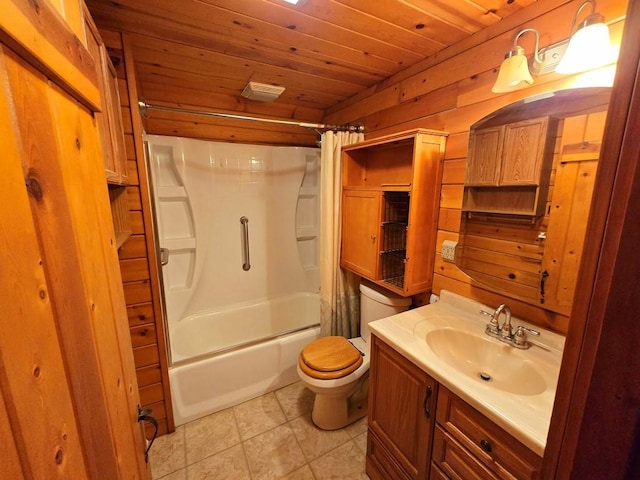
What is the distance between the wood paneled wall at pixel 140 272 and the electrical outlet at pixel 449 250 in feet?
5.28

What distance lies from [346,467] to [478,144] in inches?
72.5

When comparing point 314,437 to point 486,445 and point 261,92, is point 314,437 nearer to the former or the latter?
point 486,445

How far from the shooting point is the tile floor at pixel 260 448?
1.50 meters

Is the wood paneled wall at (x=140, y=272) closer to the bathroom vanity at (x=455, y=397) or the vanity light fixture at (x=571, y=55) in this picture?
the bathroom vanity at (x=455, y=397)

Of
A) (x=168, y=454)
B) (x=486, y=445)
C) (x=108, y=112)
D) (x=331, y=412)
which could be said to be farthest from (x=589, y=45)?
(x=168, y=454)

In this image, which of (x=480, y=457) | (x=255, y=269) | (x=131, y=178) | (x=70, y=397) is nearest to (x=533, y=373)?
(x=480, y=457)

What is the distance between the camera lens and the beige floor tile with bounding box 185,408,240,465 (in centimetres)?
162

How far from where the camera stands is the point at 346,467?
1529 mm

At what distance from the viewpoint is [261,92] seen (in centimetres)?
192

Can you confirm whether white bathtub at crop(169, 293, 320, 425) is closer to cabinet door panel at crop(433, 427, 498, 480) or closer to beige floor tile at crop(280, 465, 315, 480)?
beige floor tile at crop(280, 465, 315, 480)

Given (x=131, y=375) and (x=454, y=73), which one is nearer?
(x=131, y=375)

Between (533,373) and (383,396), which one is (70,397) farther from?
(533,373)

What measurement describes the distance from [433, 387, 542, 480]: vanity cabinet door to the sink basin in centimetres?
14

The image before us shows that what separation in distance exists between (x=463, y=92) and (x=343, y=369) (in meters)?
1.64
